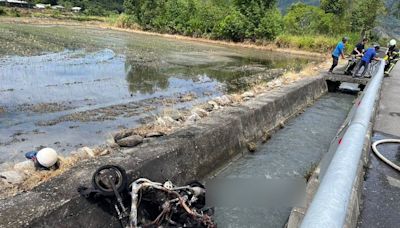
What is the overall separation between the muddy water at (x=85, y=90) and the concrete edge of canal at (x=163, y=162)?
2335 mm

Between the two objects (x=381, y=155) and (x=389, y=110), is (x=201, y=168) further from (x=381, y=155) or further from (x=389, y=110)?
(x=389, y=110)

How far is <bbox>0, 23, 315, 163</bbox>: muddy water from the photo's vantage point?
837 cm

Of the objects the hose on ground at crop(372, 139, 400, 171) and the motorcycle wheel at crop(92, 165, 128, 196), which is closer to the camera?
the motorcycle wheel at crop(92, 165, 128, 196)

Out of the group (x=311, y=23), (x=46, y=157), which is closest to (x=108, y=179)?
(x=46, y=157)

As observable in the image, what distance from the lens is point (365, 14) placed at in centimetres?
4850

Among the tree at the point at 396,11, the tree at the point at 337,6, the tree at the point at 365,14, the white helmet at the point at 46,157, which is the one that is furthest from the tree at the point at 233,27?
the white helmet at the point at 46,157

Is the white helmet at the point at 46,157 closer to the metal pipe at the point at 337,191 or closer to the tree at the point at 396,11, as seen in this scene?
the metal pipe at the point at 337,191

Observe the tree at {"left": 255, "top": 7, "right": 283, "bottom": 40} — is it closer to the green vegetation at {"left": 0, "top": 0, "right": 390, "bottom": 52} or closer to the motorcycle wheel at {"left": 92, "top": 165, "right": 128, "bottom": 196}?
the green vegetation at {"left": 0, "top": 0, "right": 390, "bottom": 52}

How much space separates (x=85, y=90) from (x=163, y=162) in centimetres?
807

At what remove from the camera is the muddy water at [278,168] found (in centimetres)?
584

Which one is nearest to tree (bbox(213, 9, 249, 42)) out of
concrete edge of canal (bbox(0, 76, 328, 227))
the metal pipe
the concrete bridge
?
concrete edge of canal (bbox(0, 76, 328, 227))

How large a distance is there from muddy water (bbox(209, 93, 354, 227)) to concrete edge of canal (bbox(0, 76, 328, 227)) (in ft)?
1.44

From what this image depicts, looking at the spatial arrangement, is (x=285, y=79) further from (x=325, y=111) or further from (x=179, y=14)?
(x=179, y=14)

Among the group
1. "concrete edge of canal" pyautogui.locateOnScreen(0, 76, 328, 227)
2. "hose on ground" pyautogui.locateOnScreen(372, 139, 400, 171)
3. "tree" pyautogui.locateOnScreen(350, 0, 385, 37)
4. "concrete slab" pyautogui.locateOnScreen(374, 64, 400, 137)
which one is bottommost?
"concrete edge of canal" pyautogui.locateOnScreen(0, 76, 328, 227)
